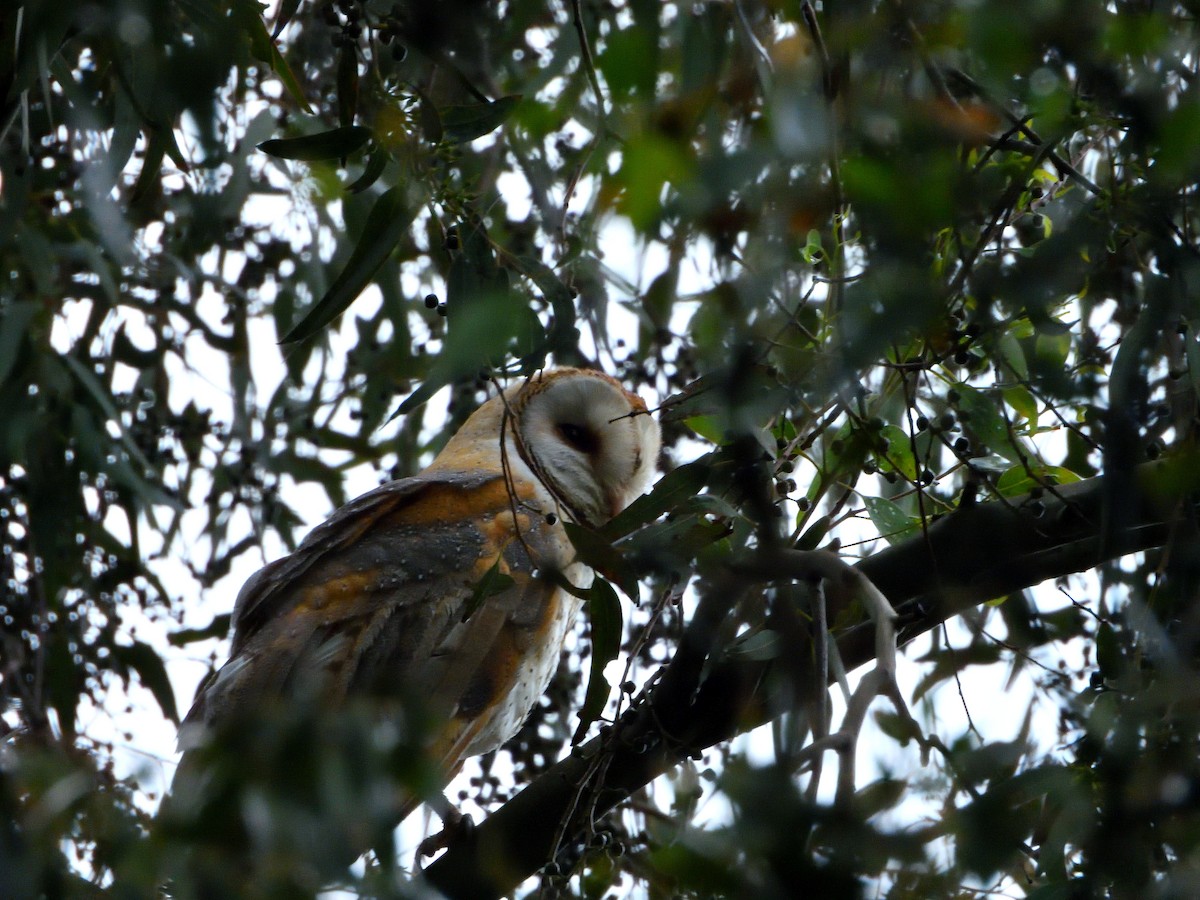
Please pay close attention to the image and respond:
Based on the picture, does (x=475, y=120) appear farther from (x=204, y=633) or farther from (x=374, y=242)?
(x=204, y=633)

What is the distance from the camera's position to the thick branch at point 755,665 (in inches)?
53.9

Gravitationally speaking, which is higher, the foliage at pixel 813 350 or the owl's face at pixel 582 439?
the owl's face at pixel 582 439

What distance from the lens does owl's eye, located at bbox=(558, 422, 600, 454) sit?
280cm

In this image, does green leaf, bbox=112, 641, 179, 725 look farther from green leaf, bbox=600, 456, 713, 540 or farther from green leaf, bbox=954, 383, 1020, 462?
green leaf, bbox=954, 383, 1020, 462

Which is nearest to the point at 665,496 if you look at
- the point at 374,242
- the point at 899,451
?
the point at 899,451

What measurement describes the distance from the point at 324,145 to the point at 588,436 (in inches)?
55.2

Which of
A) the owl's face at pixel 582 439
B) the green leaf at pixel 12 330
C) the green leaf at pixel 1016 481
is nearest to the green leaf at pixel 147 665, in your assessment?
the green leaf at pixel 12 330

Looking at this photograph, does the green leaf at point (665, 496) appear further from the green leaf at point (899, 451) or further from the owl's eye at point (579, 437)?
the owl's eye at point (579, 437)

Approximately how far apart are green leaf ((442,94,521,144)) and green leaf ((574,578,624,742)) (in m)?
0.51

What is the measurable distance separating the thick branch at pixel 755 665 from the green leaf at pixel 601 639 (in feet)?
0.18

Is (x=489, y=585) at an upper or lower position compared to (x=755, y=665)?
upper

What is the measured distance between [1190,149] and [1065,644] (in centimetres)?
123

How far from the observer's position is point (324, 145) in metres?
1.46

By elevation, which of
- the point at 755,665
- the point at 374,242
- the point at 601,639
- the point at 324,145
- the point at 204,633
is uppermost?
the point at 204,633
